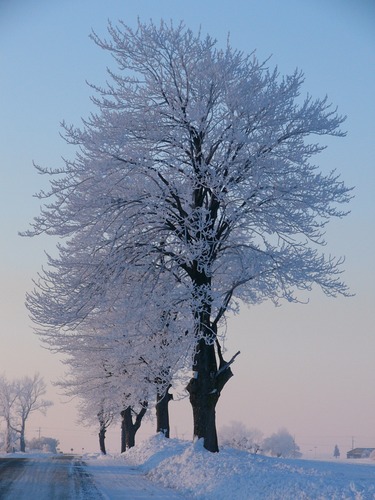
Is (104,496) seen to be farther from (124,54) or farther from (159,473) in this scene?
(124,54)

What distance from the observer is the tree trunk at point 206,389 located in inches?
829

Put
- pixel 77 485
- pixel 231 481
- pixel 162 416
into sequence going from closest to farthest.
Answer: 1. pixel 231 481
2. pixel 77 485
3. pixel 162 416

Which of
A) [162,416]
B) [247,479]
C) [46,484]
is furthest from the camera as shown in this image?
[162,416]

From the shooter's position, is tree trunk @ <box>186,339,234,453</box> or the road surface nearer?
the road surface

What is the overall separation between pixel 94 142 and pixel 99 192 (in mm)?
1397

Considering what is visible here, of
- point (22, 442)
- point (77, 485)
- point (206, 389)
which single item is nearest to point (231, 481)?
point (77, 485)

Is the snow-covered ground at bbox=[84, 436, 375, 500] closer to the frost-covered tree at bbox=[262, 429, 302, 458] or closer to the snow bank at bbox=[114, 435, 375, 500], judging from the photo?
the snow bank at bbox=[114, 435, 375, 500]

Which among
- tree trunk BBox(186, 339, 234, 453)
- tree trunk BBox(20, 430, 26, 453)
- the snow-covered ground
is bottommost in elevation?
the snow-covered ground

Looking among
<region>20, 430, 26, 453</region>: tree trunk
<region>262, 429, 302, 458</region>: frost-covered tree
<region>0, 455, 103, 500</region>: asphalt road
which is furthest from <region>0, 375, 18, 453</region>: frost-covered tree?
<region>0, 455, 103, 500</region>: asphalt road

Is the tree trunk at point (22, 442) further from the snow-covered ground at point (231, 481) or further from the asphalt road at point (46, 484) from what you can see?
the snow-covered ground at point (231, 481)

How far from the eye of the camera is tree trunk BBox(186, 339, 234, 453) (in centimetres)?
2105

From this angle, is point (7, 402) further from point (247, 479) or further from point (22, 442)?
point (247, 479)

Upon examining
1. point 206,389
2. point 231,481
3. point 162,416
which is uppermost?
point 162,416

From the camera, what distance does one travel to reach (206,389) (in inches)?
830
